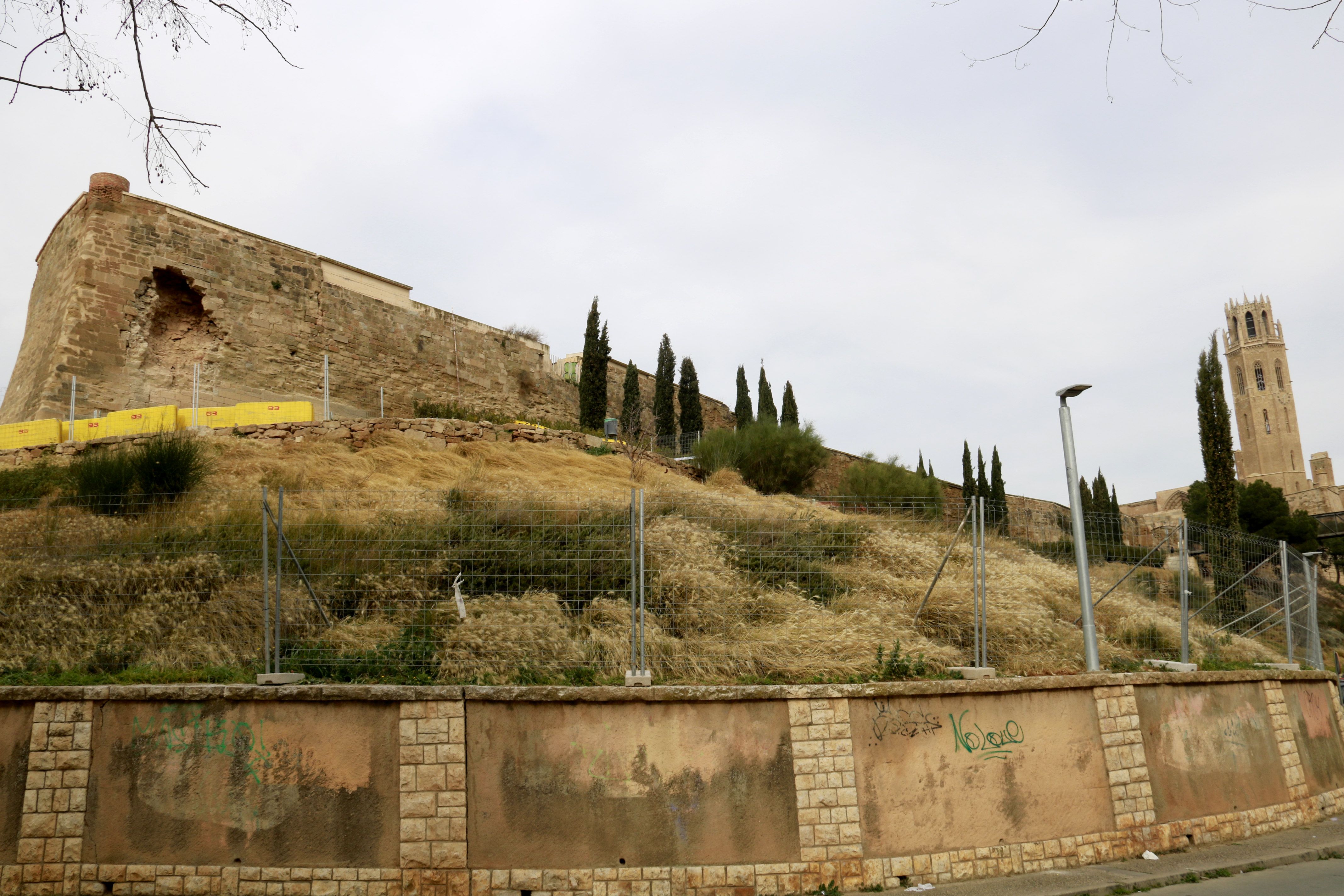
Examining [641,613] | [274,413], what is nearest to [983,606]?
[641,613]

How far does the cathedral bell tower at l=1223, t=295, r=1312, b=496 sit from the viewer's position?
267 feet

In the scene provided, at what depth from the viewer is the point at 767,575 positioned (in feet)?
28.9

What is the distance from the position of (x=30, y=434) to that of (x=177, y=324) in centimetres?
521

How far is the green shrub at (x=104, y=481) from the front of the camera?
10.7 m

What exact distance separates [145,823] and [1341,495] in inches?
2933

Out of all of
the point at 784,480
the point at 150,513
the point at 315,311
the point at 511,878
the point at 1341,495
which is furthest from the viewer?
the point at 1341,495

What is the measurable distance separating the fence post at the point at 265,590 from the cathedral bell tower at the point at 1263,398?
89.2 metres

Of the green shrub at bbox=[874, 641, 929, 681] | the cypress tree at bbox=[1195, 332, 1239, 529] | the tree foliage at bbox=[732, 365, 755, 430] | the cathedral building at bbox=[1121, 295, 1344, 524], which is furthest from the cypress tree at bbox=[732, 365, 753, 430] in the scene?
the cathedral building at bbox=[1121, 295, 1344, 524]

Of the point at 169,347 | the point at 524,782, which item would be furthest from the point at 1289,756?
the point at 169,347

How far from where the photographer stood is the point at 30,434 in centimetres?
1622

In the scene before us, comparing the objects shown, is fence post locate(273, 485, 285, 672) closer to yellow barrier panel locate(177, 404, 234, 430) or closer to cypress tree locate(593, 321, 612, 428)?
yellow barrier panel locate(177, 404, 234, 430)

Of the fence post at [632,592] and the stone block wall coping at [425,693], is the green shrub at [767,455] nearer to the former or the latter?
the fence post at [632,592]

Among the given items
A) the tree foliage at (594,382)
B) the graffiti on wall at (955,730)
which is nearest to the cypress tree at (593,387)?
the tree foliage at (594,382)

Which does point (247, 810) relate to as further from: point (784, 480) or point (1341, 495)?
point (1341, 495)
